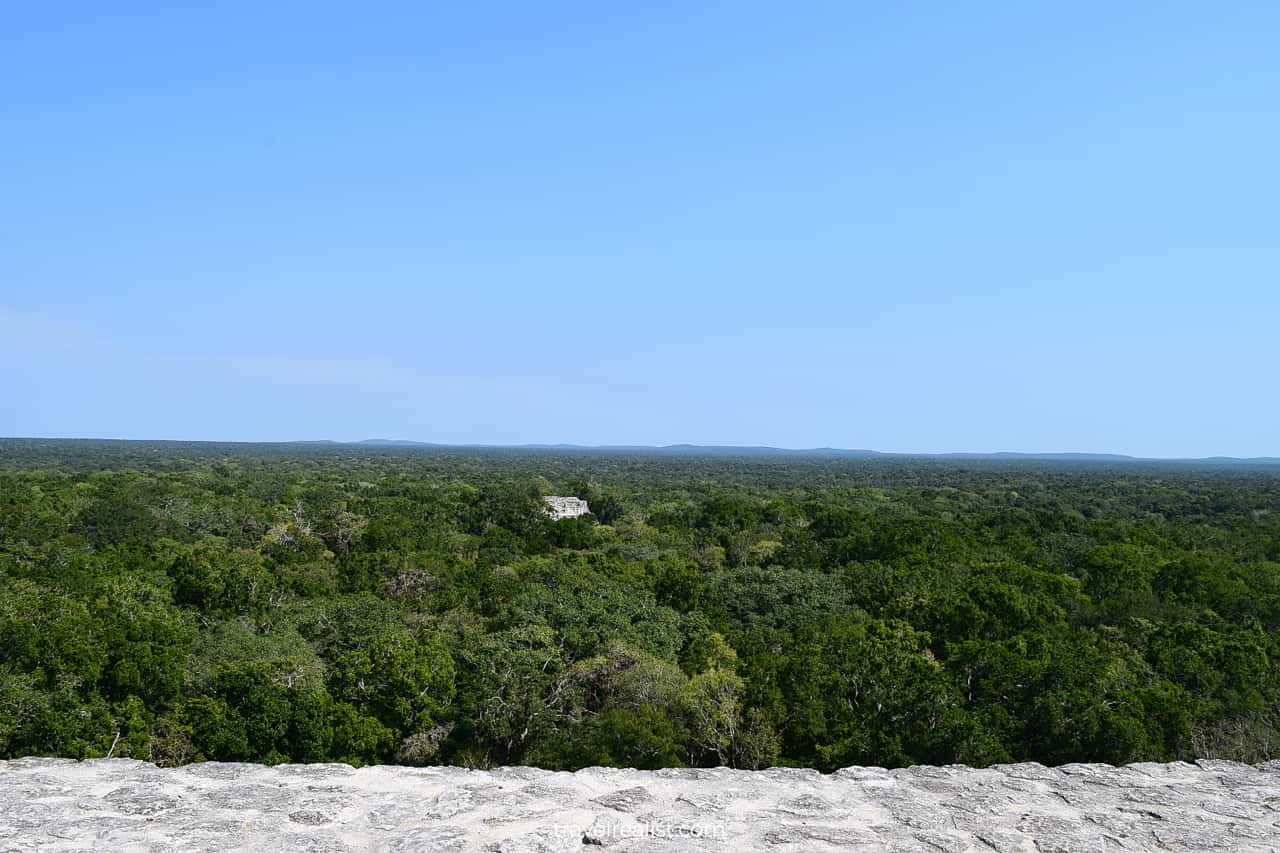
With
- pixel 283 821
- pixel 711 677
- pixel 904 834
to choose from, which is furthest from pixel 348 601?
pixel 904 834

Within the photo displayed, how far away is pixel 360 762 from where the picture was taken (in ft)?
52.9

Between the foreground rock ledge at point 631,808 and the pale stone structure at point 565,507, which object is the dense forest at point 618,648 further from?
the pale stone structure at point 565,507

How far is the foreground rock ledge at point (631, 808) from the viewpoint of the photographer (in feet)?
24.8

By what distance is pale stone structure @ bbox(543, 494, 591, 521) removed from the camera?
170 ft

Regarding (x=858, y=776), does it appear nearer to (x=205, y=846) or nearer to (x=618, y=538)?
(x=205, y=846)

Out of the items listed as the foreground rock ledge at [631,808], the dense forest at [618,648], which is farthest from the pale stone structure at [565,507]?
the foreground rock ledge at [631,808]

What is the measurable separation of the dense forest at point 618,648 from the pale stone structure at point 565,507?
10374mm

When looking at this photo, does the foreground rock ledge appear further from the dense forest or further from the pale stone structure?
the pale stone structure

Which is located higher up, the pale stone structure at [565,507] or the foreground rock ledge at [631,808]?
the foreground rock ledge at [631,808]

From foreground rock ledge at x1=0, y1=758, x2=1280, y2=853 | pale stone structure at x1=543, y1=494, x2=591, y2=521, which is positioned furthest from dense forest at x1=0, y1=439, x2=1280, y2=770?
pale stone structure at x1=543, y1=494, x2=591, y2=521

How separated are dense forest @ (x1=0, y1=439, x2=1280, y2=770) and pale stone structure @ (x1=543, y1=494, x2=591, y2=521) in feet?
34.0

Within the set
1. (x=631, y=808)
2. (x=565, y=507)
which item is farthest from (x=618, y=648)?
(x=565, y=507)

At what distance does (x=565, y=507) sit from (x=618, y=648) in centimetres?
3498

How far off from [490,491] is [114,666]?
38.5m
